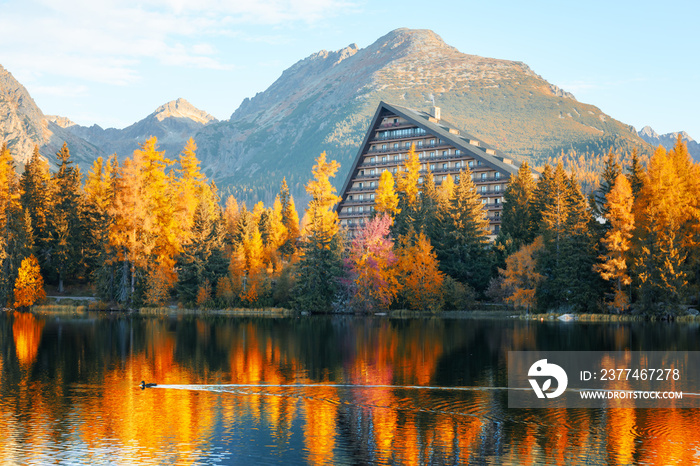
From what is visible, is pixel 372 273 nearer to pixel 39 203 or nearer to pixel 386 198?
pixel 386 198

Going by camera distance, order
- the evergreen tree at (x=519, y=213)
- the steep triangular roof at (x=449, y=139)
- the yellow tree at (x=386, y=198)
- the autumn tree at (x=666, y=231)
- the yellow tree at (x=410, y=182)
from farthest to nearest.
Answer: the steep triangular roof at (x=449, y=139)
the yellow tree at (x=386, y=198)
the yellow tree at (x=410, y=182)
the evergreen tree at (x=519, y=213)
the autumn tree at (x=666, y=231)

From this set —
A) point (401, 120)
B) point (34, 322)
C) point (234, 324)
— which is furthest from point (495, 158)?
point (34, 322)

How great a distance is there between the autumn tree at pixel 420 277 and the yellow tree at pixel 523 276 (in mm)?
8452

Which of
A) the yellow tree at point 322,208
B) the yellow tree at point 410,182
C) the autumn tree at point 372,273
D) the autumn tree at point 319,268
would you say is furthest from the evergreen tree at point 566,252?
the yellow tree at point 322,208

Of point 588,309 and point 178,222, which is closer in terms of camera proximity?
point 588,309

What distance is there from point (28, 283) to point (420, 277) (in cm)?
5176

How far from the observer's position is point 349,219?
449ft

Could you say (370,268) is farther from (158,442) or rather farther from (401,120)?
(158,442)

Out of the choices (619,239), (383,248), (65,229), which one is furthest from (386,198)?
(65,229)

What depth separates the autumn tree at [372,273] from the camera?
9181cm

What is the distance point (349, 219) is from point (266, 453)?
113 meters

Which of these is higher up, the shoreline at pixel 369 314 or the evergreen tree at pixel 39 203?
the evergreen tree at pixel 39 203

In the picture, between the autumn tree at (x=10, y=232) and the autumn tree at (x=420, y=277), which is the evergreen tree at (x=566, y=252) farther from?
the autumn tree at (x=10, y=232)

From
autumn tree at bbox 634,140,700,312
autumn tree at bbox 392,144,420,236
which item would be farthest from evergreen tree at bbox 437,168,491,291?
autumn tree at bbox 634,140,700,312
